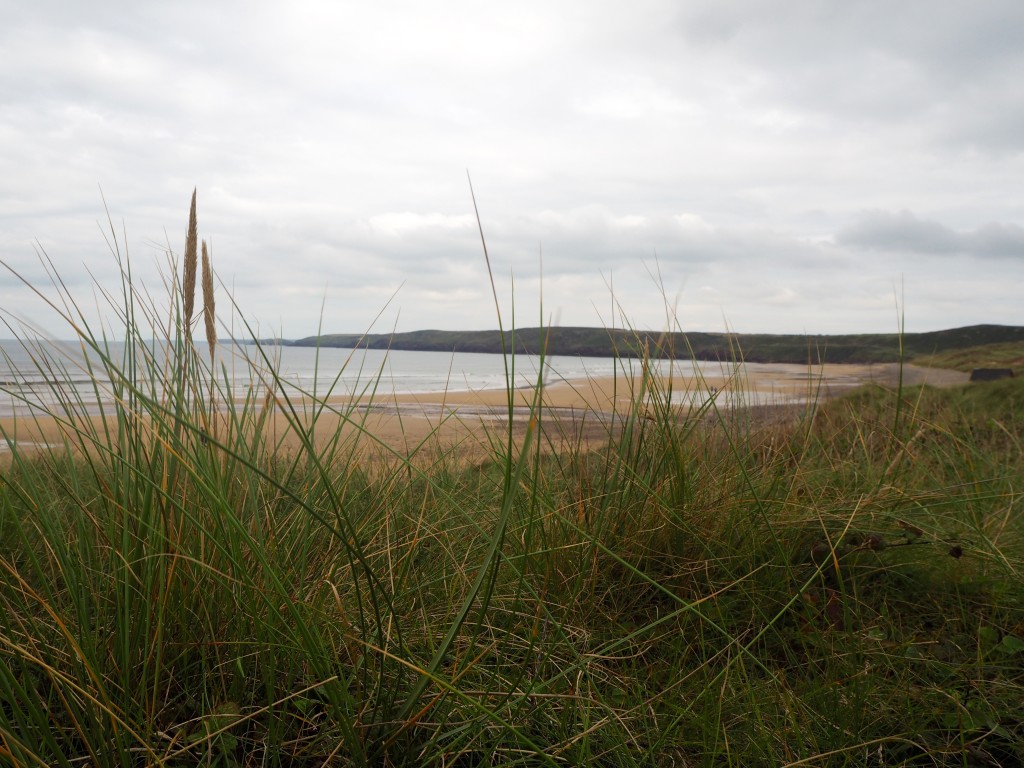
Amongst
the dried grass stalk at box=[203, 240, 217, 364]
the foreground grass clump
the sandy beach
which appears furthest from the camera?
the sandy beach

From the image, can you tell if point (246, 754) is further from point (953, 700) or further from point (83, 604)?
point (953, 700)

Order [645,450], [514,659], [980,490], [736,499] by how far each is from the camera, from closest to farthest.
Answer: [514,659] → [736,499] → [645,450] → [980,490]

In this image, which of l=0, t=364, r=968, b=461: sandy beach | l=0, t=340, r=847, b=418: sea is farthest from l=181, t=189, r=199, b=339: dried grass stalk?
l=0, t=364, r=968, b=461: sandy beach

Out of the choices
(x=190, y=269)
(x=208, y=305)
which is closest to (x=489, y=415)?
(x=208, y=305)

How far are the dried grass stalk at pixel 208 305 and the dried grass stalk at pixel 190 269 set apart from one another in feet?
0.32

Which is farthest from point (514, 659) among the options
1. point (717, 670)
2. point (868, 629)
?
point (868, 629)

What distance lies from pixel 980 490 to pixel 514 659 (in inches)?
89.1

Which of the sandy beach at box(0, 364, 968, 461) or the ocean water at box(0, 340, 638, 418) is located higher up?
the ocean water at box(0, 340, 638, 418)

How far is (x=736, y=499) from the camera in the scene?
2072mm

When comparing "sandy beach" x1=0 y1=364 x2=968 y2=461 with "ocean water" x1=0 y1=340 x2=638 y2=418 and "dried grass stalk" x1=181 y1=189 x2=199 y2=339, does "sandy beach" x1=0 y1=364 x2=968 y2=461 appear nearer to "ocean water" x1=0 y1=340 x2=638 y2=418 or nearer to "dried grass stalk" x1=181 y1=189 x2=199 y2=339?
"ocean water" x1=0 y1=340 x2=638 y2=418

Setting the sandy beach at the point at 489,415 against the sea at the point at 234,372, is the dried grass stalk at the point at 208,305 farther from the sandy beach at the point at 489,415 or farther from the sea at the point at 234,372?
the sandy beach at the point at 489,415

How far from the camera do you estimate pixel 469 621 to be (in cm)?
168

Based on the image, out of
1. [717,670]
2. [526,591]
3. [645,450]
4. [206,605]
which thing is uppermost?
[645,450]

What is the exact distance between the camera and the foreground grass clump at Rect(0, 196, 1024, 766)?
1.19 metres
